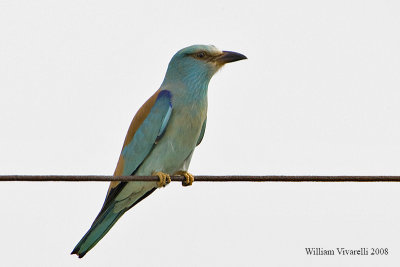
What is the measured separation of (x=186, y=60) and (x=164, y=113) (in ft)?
2.05

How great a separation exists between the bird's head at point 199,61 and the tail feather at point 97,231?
1.18 meters

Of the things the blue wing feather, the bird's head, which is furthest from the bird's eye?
the blue wing feather

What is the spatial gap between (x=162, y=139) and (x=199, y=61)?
80 cm

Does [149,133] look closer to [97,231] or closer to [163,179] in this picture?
[163,179]

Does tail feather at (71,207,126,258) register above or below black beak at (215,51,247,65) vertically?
below

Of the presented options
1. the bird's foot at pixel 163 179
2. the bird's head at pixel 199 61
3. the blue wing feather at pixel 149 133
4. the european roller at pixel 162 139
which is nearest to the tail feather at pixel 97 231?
the european roller at pixel 162 139

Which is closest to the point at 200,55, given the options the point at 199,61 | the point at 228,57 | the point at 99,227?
the point at 199,61

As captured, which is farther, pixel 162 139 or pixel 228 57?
pixel 228 57

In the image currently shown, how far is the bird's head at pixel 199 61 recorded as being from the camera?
6527 mm

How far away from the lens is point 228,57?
6590 mm

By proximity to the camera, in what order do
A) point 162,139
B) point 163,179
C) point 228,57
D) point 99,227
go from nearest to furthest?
point 163,179 → point 162,139 → point 99,227 → point 228,57

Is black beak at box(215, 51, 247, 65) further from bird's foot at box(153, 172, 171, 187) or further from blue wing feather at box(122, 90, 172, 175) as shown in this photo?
bird's foot at box(153, 172, 171, 187)

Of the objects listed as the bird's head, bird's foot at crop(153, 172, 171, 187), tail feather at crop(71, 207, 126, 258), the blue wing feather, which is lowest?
tail feather at crop(71, 207, 126, 258)

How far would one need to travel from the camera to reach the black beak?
6562 mm
